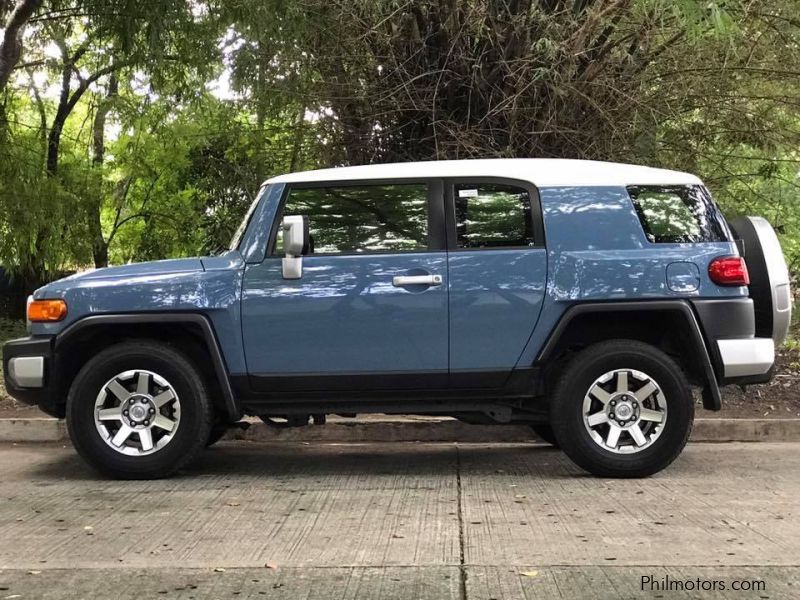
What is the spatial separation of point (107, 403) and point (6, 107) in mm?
10852

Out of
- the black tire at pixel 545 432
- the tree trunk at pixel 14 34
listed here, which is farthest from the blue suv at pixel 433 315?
the tree trunk at pixel 14 34

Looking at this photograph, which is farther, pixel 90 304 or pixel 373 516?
pixel 90 304

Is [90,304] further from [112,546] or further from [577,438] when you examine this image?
[577,438]

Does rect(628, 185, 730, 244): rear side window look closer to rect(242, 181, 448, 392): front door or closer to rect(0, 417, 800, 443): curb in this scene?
rect(242, 181, 448, 392): front door

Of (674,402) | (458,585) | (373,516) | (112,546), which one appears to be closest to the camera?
(458,585)

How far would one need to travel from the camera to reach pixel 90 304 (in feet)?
21.4

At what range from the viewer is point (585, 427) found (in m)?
6.43

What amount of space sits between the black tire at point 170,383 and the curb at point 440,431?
1854mm

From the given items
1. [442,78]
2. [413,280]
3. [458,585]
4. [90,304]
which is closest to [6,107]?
[442,78]

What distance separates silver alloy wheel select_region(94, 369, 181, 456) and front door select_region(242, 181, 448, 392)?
0.58 metres

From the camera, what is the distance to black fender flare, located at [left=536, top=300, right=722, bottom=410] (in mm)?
6371

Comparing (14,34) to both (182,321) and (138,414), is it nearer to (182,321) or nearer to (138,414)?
(182,321)

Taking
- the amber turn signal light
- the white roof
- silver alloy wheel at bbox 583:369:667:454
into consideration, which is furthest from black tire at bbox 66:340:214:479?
silver alloy wheel at bbox 583:369:667:454

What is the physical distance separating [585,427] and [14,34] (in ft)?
26.7
